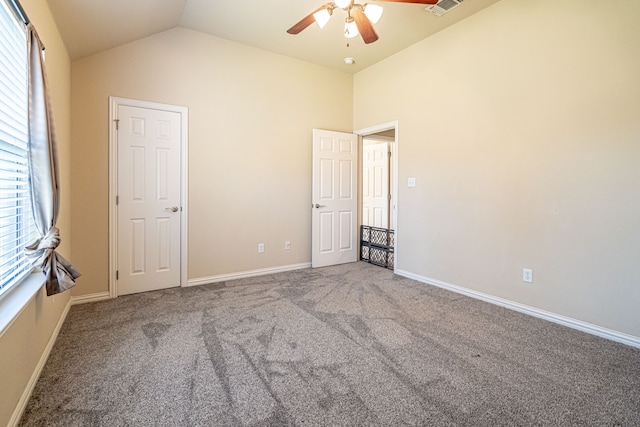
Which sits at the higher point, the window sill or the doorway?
the doorway

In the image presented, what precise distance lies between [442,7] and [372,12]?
47.9 inches

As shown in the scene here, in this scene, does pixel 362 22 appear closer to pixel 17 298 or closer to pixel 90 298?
pixel 17 298

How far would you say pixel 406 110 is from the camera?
409cm

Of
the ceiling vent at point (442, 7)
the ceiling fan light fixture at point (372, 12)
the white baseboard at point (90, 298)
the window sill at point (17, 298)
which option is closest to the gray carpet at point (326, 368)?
the white baseboard at point (90, 298)

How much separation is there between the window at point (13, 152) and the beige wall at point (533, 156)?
371 centimetres

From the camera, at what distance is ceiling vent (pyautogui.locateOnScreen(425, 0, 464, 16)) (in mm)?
2936

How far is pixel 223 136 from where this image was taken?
388cm

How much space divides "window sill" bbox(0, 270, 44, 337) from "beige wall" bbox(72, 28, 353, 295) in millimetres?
1377

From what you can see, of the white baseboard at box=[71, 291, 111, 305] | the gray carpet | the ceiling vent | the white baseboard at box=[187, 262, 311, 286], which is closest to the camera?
the gray carpet

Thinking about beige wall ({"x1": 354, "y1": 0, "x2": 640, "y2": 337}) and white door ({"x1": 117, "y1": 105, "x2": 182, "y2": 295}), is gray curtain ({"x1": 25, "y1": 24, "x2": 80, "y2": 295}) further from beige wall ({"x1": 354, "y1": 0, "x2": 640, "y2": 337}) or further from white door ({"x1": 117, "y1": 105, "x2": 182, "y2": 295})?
beige wall ({"x1": 354, "y1": 0, "x2": 640, "y2": 337})

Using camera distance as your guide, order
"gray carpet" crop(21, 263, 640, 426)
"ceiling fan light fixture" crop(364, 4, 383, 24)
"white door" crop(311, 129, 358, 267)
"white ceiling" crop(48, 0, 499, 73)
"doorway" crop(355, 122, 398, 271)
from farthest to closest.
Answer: "doorway" crop(355, 122, 398, 271)
"white door" crop(311, 129, 358, 267)
"white ceiling" crop(48, 0, 499, 73)
"ceiling fan light fixture" crop(364, 4, 383, 24)
"gray carpet" crop(21, 263, 640, 426)

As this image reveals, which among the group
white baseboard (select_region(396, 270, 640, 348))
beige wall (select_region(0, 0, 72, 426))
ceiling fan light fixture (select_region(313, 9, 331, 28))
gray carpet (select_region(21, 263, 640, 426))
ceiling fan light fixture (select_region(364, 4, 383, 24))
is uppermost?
ceiling fan light fixture (select_region(313, 9, 331, 28))

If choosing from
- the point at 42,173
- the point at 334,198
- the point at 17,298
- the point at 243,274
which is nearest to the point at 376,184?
the point at 334,198

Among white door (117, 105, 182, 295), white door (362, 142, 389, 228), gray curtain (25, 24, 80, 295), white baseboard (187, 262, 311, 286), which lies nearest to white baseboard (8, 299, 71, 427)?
gray curtain (25, 24, 80, 295)
